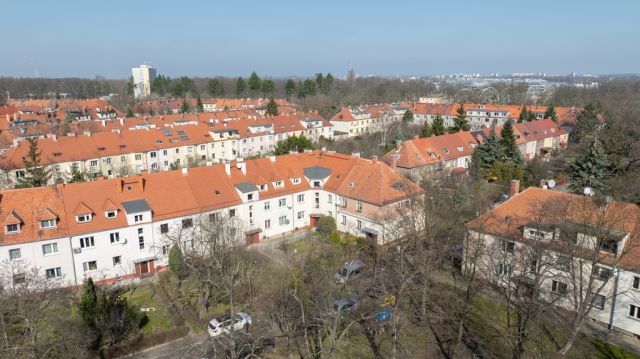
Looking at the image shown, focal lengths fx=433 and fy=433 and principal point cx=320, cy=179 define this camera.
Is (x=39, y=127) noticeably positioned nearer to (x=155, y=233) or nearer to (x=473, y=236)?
(x=155, y=233)

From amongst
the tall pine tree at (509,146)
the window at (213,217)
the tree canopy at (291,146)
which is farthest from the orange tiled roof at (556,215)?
the tree canopy at (291,146)

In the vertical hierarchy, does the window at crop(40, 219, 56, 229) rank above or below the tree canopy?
below

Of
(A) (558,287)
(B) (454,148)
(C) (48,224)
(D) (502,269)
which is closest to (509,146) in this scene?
(B) (454,148)

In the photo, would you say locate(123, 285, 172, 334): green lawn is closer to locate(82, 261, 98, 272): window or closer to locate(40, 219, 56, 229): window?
locate(82, 261, 98, 272): window

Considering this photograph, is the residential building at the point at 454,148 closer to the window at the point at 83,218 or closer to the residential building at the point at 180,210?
the residential building at the point at 180,210

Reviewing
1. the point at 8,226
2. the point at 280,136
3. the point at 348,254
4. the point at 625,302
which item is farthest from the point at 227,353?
the point at 280,136

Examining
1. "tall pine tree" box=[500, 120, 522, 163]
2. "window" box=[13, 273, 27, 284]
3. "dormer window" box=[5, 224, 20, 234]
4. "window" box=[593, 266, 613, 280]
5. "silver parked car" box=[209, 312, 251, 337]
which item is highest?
"tall pine tree" box=[500, 120, 522, 163]

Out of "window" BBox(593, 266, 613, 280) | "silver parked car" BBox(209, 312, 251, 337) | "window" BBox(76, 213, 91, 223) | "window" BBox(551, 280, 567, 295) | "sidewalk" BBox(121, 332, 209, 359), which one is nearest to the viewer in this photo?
"sidewalk" BBox(121, 332, 209, 359)

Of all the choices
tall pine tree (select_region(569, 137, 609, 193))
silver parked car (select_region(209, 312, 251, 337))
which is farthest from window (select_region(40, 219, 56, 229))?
tall pine tree (select_region(569, 137, 609, 193))
